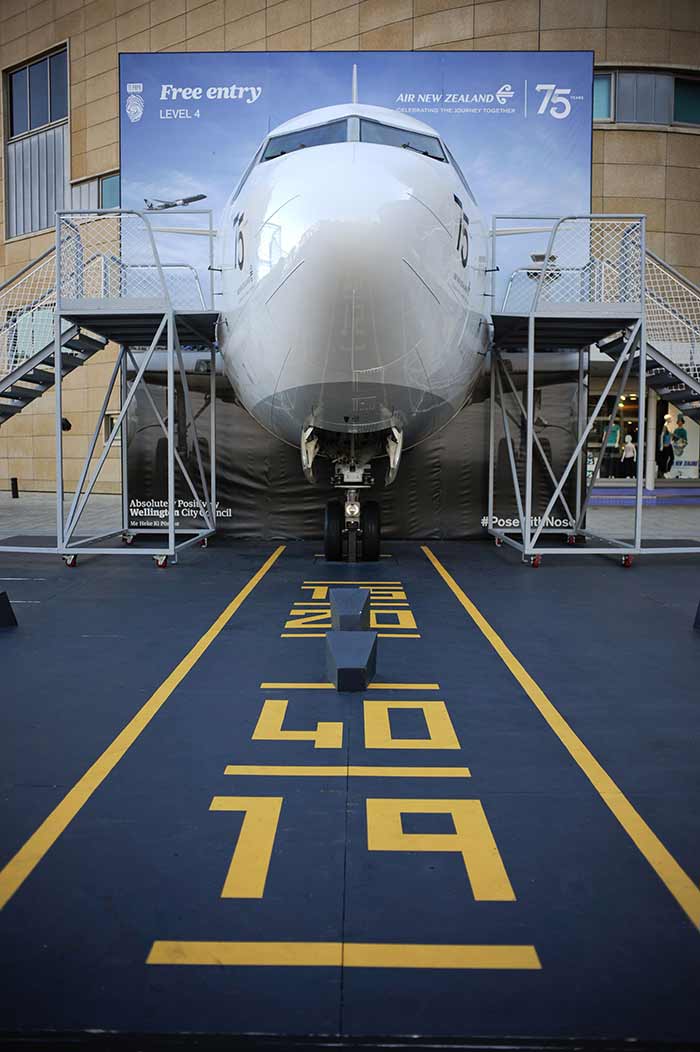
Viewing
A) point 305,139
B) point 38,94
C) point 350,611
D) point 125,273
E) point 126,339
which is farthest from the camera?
point 38,94

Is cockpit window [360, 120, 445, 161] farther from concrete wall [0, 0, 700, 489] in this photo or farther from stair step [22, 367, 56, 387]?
concrete wall [0, 0, 700, 489]

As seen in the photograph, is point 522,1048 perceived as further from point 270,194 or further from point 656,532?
point 656,532

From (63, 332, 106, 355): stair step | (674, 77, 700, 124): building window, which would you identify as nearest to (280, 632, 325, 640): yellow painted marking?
(63, 332, 106, 355): stair step

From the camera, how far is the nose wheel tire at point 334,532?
13086mm

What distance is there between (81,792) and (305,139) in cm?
724

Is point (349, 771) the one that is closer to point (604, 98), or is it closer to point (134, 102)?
point (134, 102)

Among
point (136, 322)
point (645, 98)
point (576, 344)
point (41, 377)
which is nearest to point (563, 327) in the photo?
point (576, 344)

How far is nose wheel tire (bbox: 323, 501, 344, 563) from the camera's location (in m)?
13.1

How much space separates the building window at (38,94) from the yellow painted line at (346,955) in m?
37.8

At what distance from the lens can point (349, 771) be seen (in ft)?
15.5

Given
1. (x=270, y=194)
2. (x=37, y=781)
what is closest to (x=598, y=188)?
(x=270, y=194)

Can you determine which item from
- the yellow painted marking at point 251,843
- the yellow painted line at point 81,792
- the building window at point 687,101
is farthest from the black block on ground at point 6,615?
the building window at point 687,101

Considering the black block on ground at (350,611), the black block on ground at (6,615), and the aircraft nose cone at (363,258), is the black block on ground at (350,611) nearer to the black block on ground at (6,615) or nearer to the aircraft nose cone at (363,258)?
the aircraft nose cone at (363,258)

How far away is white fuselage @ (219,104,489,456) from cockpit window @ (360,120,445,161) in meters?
0.08
